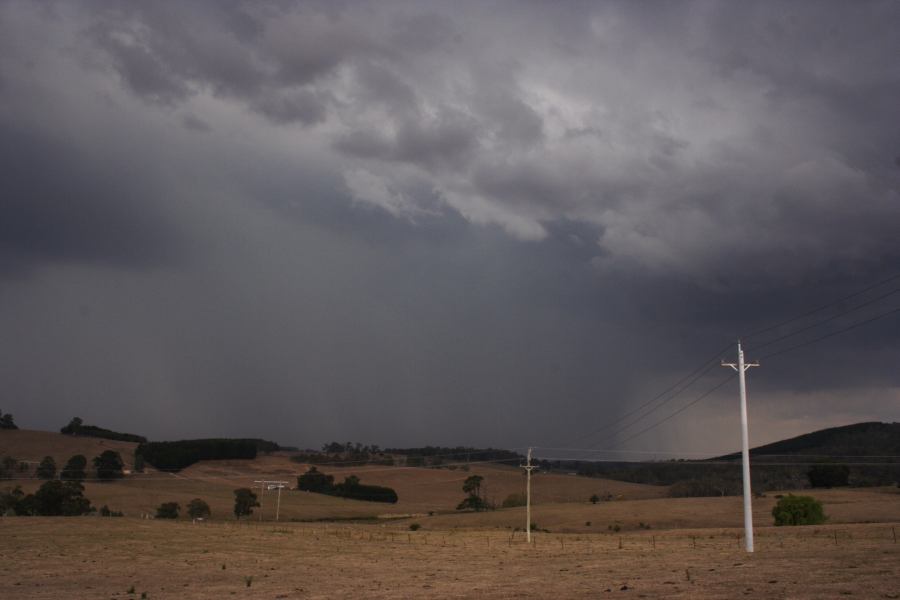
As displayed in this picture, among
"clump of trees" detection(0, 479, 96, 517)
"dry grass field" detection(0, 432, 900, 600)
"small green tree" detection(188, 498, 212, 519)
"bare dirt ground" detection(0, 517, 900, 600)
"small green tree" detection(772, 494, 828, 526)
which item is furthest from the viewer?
"small green tree" detection(188, 498, 212, 519)

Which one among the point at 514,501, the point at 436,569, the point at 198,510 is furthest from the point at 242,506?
the point at 436,569

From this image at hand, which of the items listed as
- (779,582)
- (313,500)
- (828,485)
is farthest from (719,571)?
(313,500)

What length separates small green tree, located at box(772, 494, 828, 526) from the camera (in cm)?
9038

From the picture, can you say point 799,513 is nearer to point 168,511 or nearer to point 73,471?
point 168,511

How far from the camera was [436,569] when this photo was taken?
4678 cm

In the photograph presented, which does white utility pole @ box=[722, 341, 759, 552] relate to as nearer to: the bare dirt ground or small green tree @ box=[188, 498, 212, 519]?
the bare dirt ground

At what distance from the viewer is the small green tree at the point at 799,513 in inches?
3558

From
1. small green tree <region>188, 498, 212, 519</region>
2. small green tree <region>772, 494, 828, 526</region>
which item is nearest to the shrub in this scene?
small green tree <region>188, 498, 212, 519</region>

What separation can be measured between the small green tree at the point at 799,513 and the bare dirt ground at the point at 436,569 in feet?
57.4

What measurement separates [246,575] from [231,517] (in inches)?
4535

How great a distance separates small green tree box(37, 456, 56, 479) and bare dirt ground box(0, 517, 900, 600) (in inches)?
4636

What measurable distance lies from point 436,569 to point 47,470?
170 m

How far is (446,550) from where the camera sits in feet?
214

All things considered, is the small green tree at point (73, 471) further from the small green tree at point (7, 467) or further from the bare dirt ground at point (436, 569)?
the bare dirt ground at point (436, 569)
